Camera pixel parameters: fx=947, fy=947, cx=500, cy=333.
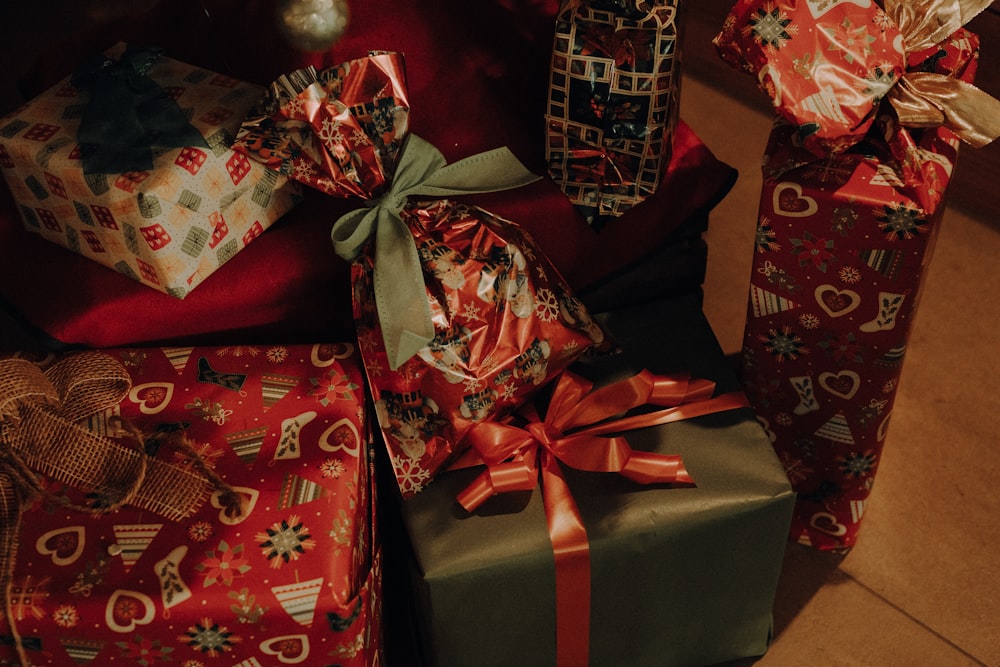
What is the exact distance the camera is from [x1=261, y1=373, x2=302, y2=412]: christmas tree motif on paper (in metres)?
0.97

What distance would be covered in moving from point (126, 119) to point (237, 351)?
10.3 inches

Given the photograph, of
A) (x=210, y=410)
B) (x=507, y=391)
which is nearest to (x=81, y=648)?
(x=210, y=410)

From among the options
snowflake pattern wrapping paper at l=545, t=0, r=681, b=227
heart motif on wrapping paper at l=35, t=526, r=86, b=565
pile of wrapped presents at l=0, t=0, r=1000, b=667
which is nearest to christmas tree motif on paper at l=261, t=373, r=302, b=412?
pile of wrapped presents at l=0, t=0, r=1000, b=667

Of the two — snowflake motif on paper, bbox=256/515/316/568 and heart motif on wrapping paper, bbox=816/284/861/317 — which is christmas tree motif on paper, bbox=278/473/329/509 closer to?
snowflake motif on paper, bbox=256/515/316/568

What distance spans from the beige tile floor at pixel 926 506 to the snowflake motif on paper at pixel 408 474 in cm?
47

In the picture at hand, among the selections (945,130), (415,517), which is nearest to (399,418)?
(415,517)

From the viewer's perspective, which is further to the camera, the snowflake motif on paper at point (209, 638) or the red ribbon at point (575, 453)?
the red ribbon at point (575, 453)

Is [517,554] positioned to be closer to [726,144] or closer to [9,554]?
[9,554]

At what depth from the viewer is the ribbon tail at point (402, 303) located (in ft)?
3.05

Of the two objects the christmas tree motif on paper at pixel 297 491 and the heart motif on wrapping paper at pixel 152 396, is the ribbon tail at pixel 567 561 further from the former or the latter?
the heart motif on wrapping paper at pixel 152 396

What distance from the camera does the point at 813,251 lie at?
936mm

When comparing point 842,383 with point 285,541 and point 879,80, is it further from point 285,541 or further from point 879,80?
point 285,541

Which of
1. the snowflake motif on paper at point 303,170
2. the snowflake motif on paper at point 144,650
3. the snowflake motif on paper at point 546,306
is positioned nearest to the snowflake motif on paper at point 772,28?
the snowflake motif on paper at point 546,306

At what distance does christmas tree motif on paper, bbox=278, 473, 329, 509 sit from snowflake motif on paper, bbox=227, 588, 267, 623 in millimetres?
87
